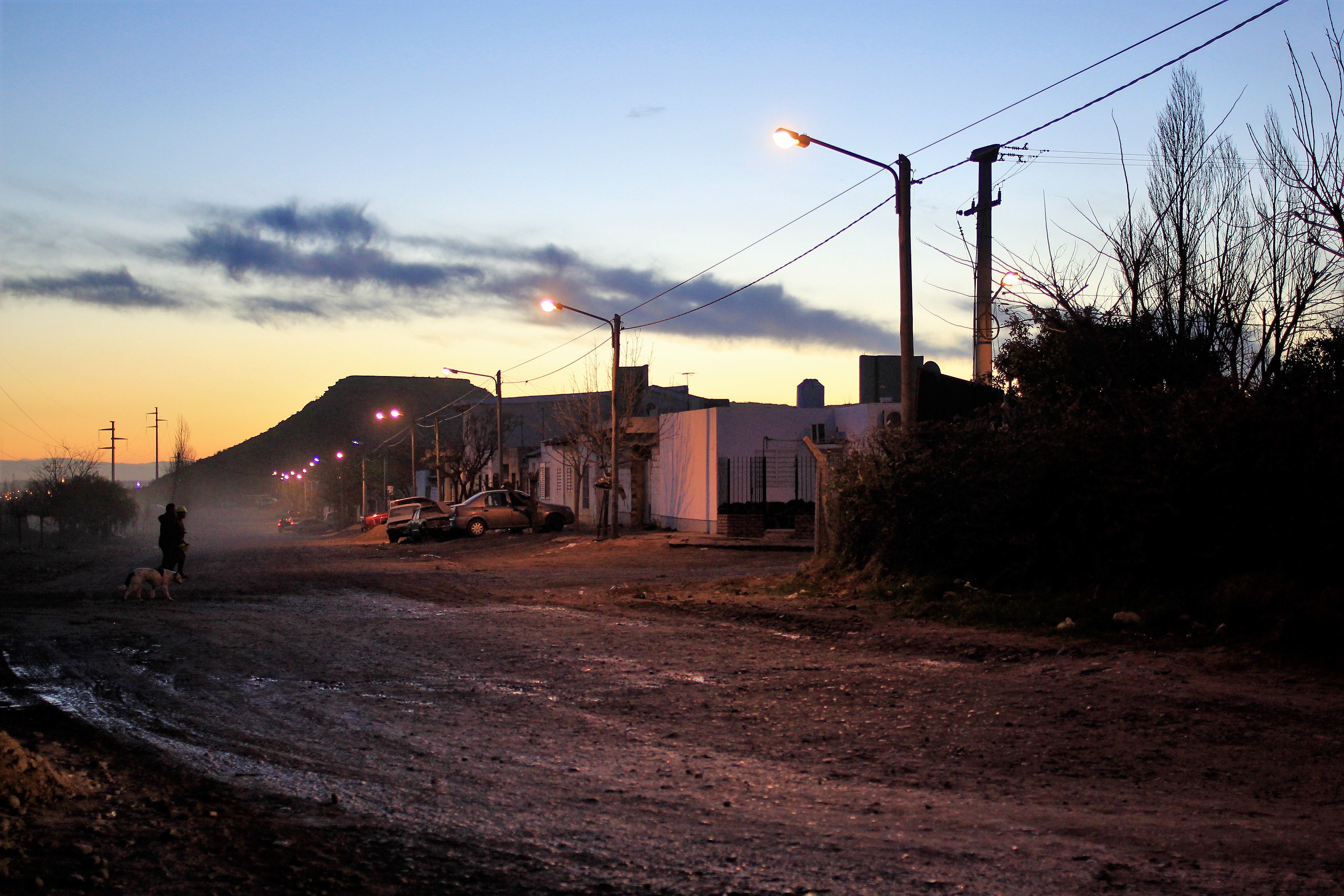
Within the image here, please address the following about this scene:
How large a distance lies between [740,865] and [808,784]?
1501mm

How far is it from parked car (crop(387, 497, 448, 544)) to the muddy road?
2580 cm

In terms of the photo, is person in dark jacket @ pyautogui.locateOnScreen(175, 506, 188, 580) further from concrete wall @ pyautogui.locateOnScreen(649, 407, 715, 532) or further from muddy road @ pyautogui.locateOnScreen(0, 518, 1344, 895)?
concrete wall @ pyautogui.locateOnScreen(649, 407, 715, 532)

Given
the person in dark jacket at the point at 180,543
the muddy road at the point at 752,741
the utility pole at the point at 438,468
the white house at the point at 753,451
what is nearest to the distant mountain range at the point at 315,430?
the utility pole at the point at 438,468

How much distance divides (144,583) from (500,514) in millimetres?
22065

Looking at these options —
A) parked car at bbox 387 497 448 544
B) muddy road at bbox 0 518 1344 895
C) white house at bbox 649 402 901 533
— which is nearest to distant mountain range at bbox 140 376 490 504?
parked car at bbox 387 497 448 544

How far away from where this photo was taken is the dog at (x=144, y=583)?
1658 centimetres

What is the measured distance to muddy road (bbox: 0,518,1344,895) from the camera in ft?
14.8

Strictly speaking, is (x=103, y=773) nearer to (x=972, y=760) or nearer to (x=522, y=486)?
(x=972, y=760)

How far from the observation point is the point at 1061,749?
6574 millimetres

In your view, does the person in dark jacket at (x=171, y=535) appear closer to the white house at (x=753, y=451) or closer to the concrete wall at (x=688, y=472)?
the concrete wall at (x=688, y=472)

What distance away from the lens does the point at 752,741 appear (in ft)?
22.4

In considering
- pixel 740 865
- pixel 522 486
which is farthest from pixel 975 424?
pixel 522 486

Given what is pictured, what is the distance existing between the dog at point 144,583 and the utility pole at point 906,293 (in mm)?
11853

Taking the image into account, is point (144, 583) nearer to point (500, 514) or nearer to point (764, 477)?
point (764, 477)
